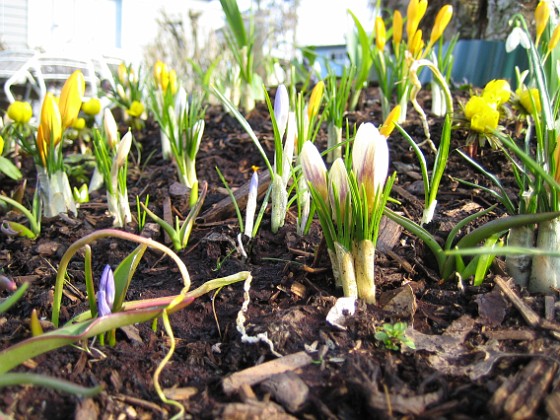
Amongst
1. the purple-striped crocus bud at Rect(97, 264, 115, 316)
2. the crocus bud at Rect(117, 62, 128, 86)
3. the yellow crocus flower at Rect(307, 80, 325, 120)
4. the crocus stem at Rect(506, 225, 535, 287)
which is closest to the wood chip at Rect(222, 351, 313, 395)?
the purple-striped crocus bud at Rect(97, 264, 115, 316)

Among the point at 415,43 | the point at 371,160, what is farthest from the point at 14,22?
the point at 371,160

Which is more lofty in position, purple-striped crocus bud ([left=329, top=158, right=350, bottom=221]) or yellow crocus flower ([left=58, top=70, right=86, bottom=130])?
yellow crocus flower ([left=58, top=70, right=86, bottom=130])

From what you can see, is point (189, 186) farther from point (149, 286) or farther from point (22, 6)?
point (22, 6)

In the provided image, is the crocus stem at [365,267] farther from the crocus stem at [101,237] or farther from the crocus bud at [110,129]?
the crocus bud at [110,129]

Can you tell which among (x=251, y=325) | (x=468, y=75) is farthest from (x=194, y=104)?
(x=468, y=75)

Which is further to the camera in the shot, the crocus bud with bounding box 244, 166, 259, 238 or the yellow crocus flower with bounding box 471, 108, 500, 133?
the yellow crocus flower with bounding box 471, 108, 500, 133

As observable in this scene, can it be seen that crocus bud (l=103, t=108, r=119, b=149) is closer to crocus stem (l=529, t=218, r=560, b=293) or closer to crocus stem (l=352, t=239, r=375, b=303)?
crocus stem (l=352, t=239, r=375, b=303)

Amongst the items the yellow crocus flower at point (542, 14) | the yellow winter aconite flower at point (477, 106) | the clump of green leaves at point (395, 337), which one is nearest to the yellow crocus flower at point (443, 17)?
the yellow crocus flower at point (542, 14)
